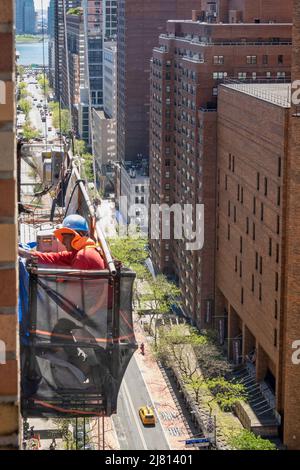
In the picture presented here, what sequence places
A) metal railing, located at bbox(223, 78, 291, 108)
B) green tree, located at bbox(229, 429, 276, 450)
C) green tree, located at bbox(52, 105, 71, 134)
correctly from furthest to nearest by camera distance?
1. green tree, located at bbox(52, 105, 71, 134)
2. metal railing, located at bbox(223, 78, 291, 108)
3. green tree, located at bbox(229, 429, 276, 450)

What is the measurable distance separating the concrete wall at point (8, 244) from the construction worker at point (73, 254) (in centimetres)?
192

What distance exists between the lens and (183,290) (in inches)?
1651

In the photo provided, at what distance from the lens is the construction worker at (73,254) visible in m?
5.84

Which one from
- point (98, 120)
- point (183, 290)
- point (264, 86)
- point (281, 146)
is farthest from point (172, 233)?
point (98, 120)

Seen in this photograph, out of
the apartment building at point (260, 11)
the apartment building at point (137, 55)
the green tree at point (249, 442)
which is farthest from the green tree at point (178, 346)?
the apartment building at point (137, 55)

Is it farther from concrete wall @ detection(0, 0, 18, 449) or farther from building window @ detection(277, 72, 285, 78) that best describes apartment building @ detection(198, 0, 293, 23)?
concrete wall @ detection(0, 0, 18, 449)

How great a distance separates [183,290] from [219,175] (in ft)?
22.0

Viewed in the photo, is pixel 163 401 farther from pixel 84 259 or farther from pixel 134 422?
pixel 84 259

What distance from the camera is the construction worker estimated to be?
5.84 meters

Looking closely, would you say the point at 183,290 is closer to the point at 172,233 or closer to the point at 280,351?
the point at 172,233

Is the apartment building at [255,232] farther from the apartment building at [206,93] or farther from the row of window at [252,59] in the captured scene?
the row of window at [252,59]

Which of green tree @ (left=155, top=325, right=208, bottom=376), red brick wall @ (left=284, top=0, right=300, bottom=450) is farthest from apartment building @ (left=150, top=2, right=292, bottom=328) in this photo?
red brick wall @ (left=284, top=0, right=300, bottom=450)

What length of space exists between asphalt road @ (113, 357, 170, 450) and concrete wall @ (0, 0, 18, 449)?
22.8 metres

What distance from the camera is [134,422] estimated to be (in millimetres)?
29516
